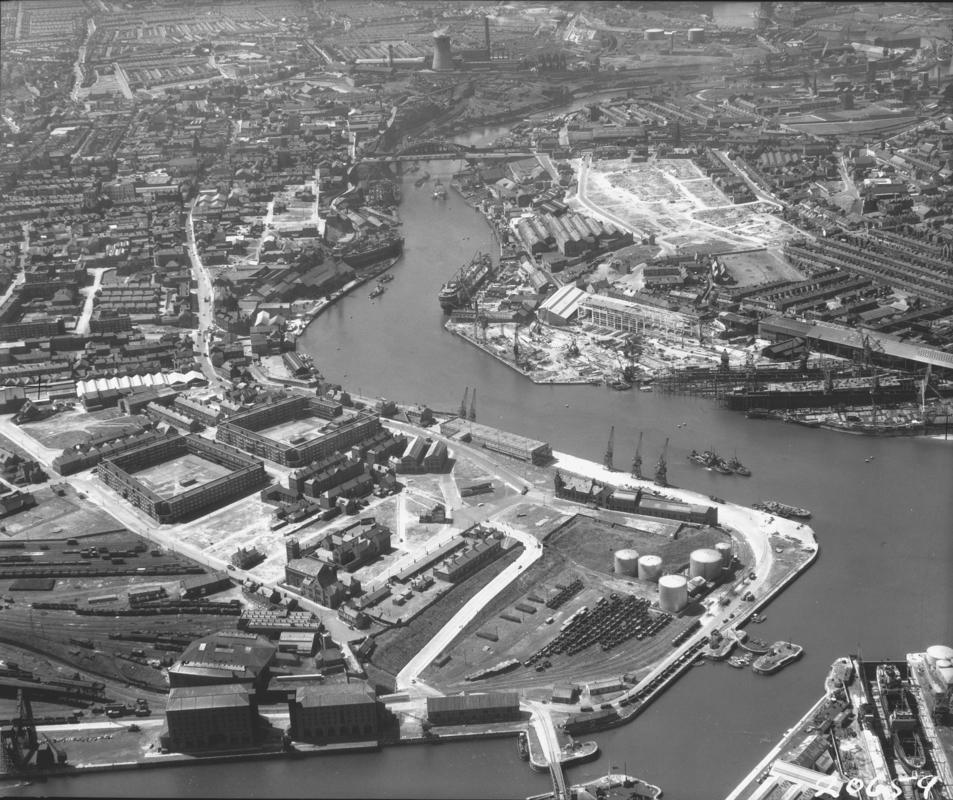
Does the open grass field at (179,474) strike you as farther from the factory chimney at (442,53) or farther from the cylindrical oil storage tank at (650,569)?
the factory chimney at (442,53)

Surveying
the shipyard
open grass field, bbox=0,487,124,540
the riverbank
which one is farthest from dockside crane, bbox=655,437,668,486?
the riverbank

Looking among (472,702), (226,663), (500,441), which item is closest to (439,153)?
(500,441)

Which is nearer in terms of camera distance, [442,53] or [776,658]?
[776,658]

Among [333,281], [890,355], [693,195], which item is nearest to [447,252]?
[333,281]

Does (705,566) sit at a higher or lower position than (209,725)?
higher

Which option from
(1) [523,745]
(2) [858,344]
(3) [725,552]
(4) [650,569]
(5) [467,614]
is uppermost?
(2) [858,344]

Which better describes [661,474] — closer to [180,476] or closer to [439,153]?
[180,476]

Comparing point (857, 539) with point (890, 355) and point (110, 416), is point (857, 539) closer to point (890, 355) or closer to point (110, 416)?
point (890, 355)

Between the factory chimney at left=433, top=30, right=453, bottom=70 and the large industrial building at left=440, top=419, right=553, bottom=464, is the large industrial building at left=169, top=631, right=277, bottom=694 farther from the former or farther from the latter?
the factory chimney at left=433, top=30, right=453, bottom=70
